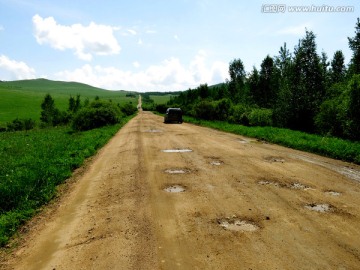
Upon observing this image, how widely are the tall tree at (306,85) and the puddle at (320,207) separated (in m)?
20.9

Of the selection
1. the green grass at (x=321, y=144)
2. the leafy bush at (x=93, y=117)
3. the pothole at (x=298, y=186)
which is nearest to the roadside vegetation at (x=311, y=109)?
the green grass at (x=321, y=144)

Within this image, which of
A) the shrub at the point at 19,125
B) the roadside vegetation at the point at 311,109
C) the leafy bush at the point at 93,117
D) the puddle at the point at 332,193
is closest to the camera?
the puddle at the point at 332,193

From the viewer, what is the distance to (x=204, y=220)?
644 centimetres

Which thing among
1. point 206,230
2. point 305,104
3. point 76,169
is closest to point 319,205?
point 206,230

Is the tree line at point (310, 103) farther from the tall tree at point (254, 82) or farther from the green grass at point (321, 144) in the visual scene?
the tall tree at point (254, 82)

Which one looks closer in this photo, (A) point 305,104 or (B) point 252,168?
(B) point 252,168

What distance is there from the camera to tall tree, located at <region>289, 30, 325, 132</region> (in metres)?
26.7

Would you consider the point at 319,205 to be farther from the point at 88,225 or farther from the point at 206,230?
the point at 88,225

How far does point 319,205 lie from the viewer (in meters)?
7.30

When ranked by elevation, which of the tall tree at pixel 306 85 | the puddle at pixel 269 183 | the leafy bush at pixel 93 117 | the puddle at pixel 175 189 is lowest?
the leafy bush at pixel 93 117

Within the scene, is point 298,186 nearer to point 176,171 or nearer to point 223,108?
point 176,171

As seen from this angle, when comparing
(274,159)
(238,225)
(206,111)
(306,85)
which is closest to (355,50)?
(306,85)

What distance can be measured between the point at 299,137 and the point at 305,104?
964cm

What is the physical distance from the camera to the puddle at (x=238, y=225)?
600 cm
